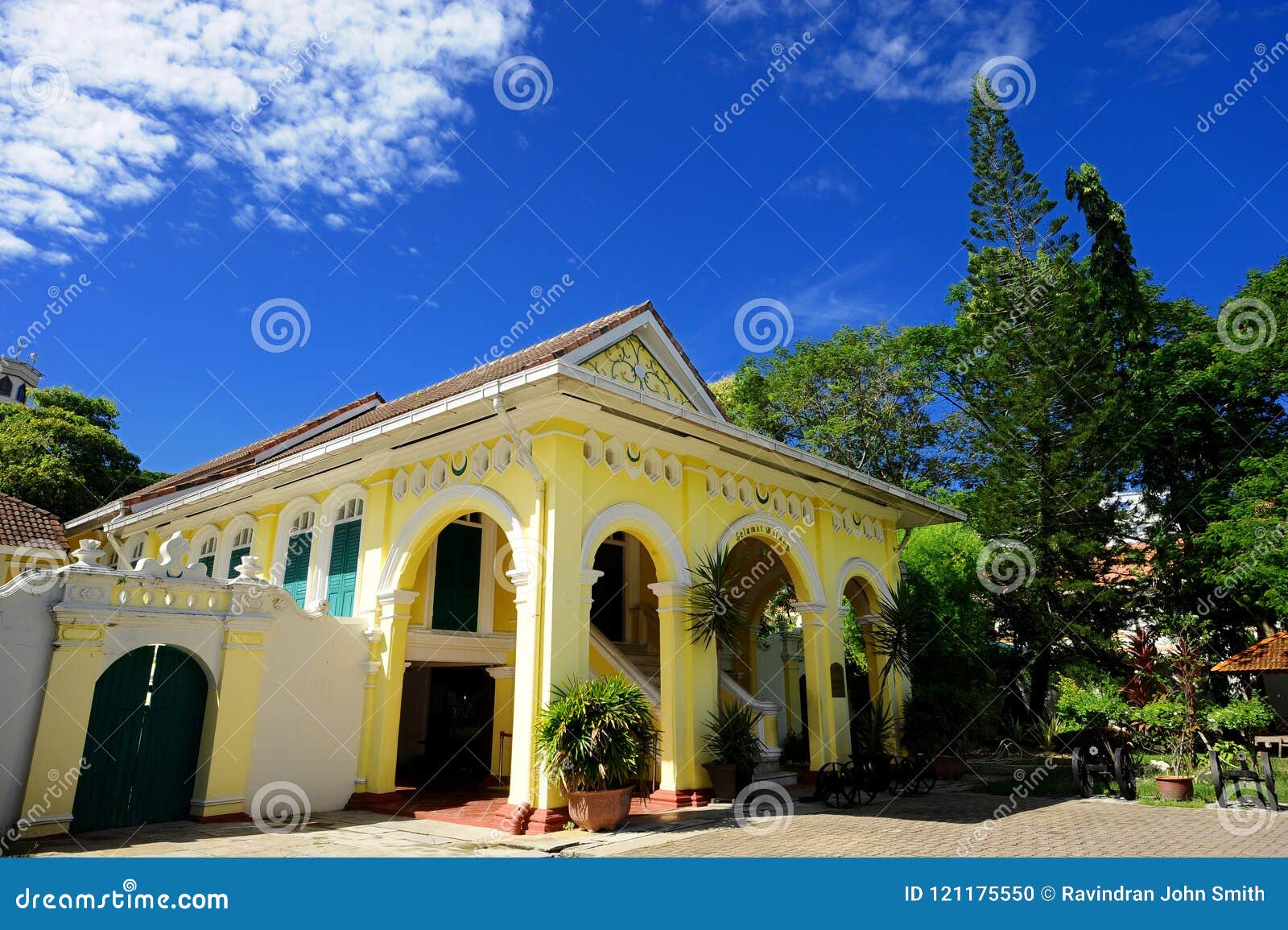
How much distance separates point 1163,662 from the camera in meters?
13.4

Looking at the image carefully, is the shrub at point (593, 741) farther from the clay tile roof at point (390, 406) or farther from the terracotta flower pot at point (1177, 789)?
the terracotta flower pot at point (1177, 789)

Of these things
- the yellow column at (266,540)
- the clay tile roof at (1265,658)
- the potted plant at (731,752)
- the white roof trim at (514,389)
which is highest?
the white roof trim at (514,389)

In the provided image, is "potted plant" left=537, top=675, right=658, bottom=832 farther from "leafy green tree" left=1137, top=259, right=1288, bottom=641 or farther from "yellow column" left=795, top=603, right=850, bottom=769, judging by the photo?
"leafy green tree" left=1137, top=259, right=1288, bottom=641

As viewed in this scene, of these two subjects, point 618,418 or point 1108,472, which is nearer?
point 618,418

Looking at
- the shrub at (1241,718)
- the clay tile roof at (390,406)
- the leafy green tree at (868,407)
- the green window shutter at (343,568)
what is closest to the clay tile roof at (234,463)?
the clay tile roof at (390,406)

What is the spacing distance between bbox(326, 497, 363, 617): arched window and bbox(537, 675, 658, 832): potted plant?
4.32 meters

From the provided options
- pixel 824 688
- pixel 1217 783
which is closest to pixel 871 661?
pixel 824 688

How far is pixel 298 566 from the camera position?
39.1ft

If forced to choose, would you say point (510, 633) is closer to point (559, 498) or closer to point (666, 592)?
point (666, 592)

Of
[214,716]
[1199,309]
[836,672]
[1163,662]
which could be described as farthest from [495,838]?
[1199,309]

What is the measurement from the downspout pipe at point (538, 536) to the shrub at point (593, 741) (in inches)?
17.7

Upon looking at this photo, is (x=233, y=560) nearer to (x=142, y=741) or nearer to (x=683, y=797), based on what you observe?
(x=142, y=741)

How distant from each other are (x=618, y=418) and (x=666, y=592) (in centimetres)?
232

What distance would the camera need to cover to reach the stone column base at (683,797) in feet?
29.7
